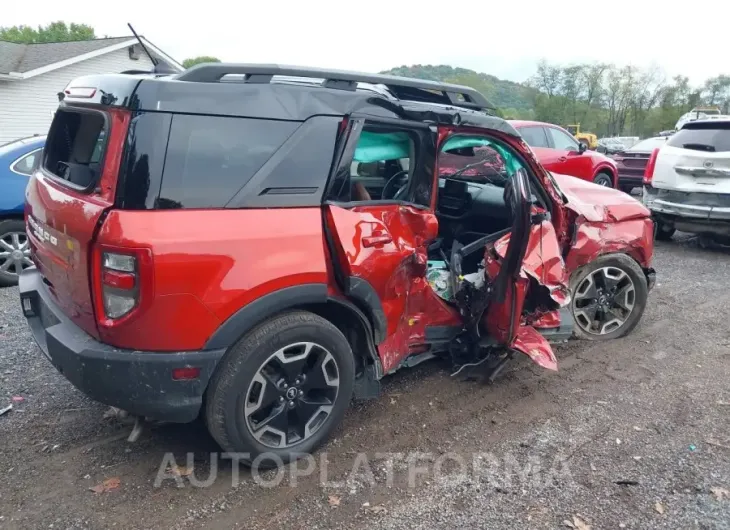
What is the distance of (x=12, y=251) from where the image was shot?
5.94 meters

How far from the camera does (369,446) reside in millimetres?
3195

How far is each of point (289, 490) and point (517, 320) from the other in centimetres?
174

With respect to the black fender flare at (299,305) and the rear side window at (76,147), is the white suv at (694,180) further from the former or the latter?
the rear side window at (76,147)

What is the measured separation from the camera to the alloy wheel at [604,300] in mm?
4512

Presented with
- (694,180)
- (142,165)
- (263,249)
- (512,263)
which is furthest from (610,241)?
(694,180)

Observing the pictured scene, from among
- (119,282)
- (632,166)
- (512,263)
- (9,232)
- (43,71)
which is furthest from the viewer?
(43,71)

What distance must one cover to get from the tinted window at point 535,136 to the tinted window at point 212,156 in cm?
846

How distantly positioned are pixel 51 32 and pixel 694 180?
60.0 meters

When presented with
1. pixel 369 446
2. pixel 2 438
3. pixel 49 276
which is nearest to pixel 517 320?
pixel 369 446

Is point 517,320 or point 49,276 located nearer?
point 49,276

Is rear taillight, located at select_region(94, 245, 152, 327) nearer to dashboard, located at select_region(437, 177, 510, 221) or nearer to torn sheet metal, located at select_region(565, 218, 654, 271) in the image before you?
dashboard, located at select_region(437, 177, 510, 221)

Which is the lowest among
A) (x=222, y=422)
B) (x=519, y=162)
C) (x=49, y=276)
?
(x=222, y=422)

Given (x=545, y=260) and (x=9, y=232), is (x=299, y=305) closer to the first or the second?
(x=545, y=260)

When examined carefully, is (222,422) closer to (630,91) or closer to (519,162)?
(519,162)
